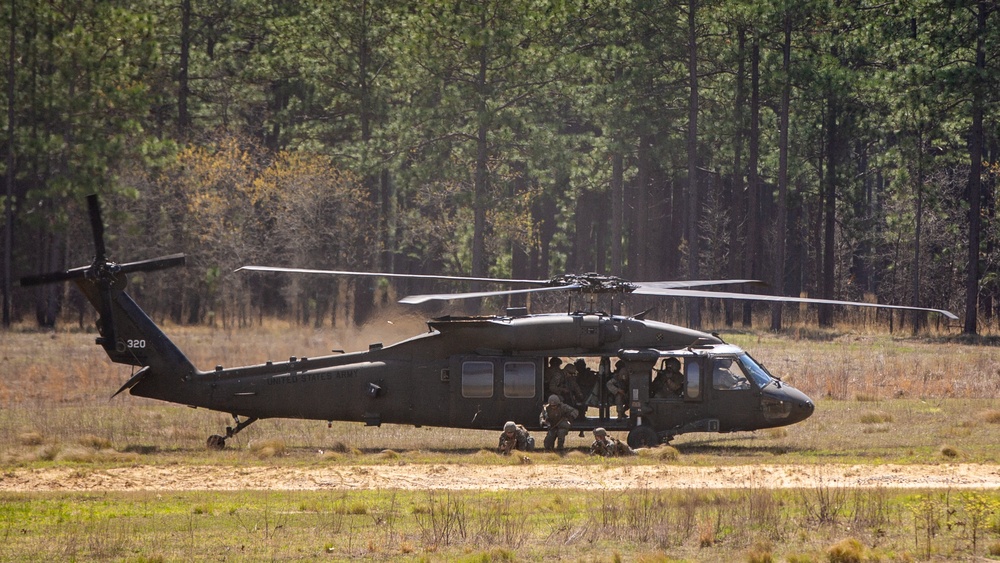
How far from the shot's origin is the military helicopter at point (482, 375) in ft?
67.5

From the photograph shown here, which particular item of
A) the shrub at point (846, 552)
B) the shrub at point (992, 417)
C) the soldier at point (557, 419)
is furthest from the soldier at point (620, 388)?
the shrub at point (846, 552)

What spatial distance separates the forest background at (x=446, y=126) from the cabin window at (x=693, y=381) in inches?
962

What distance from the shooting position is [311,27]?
5359cm

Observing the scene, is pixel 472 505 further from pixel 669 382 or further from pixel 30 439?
pixel 30 439

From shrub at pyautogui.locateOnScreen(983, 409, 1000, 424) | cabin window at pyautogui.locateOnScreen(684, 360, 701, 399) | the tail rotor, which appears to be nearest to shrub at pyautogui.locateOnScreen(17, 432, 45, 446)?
the tail rotor

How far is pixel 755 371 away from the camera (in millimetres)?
20781

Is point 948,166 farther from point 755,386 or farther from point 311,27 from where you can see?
point 755,386

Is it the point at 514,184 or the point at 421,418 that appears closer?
the point at 421,418

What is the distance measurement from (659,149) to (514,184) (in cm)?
2094

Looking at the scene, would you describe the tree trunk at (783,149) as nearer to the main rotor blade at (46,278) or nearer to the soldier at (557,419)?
the soldier at (557,419)

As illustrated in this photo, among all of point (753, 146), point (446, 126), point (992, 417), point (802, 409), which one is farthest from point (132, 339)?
point (753, 146)

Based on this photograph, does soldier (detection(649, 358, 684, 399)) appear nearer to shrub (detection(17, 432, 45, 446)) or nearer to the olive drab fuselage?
the olive drab fuselage

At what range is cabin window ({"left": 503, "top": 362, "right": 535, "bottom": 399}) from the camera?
20.8m

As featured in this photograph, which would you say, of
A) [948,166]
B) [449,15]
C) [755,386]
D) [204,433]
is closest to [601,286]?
[755,386]
